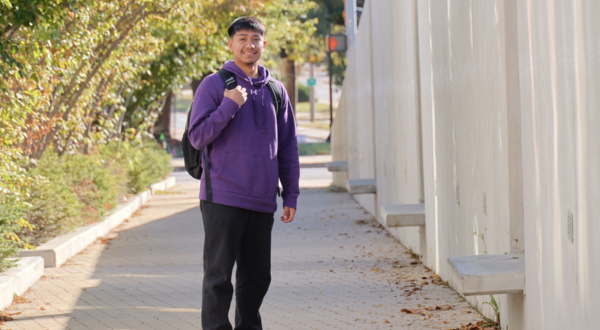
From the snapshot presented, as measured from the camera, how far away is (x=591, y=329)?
337 cm

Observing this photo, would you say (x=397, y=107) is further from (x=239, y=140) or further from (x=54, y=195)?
(x=239, y=140)

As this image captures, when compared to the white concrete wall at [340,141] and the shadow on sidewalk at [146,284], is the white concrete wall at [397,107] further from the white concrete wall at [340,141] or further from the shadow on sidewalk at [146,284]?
the white concrete wall at [340,141]

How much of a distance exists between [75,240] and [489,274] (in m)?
6.24

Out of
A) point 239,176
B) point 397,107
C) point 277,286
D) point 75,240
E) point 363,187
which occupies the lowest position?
point 277,286

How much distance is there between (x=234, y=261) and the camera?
444 cm

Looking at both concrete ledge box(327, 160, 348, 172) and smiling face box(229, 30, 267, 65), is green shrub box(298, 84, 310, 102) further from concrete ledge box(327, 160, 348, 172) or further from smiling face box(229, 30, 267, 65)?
smiling face box(229, 30, 267, 65)

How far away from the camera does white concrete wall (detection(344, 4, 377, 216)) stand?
13.0 meters

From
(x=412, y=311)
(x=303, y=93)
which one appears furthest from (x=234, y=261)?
(x=303, y=93)

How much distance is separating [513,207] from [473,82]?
132cm

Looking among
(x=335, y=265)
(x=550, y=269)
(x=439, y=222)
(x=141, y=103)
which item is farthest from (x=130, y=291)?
(x=141, y=103)

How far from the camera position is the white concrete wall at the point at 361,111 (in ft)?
42.7

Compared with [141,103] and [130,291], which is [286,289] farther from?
[141,103]

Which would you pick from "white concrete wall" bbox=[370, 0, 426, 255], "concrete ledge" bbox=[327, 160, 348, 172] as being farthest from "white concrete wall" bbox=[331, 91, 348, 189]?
"white concrete wall" bbox=[370, 0, 426, 255]

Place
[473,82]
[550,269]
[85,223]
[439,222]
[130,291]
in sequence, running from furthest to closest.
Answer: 1. [85,223]
2. [439,222]
3. [130,291]
4. [473,82]
5. [550,269]
